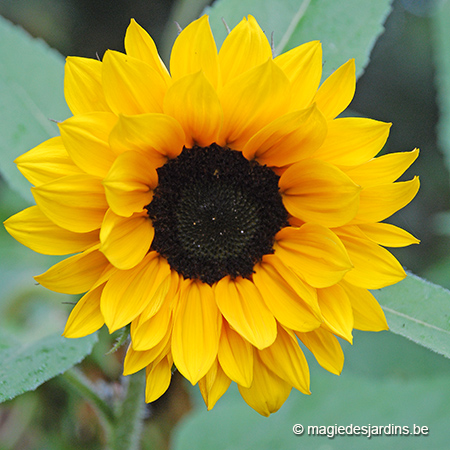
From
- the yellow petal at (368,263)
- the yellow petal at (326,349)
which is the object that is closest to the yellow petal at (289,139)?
the yellow petal at (368,263)

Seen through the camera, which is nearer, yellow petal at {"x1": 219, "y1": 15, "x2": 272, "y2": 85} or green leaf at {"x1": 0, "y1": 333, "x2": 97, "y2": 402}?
yellow petal at {"x1": 219, "y1": 15, "x2": 272, "y2": 85}

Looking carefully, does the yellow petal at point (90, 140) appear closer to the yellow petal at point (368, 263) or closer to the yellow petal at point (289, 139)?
the yellow petal at point (289, 139)

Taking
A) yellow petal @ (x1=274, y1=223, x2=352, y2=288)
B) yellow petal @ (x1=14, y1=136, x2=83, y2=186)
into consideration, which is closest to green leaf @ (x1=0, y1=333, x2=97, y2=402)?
yellow petal @ (x1=14, y1=136, x2=83, y2=186)

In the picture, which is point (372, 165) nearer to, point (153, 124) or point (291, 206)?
point (291, 206)

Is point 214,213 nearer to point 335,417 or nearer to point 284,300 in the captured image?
point 284,300

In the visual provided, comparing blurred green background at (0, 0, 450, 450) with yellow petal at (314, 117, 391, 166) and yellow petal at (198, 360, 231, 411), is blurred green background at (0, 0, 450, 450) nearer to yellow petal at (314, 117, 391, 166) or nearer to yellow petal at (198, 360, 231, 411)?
yellow petal at (198, 360, 231, 411)

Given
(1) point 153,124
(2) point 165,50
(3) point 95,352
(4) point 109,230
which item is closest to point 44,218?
(4) point 109,230

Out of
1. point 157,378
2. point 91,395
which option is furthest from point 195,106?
point 91,395
